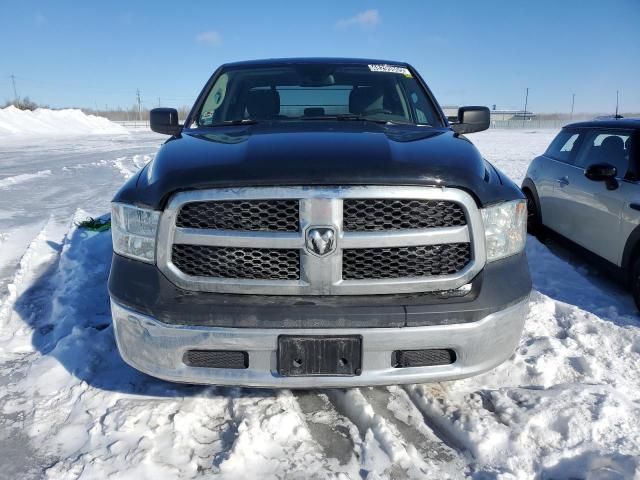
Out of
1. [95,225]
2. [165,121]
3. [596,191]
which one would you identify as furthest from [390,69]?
[95,225]

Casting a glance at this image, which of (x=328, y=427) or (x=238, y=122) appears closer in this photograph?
(x=328, y=427)

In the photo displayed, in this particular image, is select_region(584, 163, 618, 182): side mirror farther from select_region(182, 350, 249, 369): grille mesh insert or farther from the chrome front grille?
select_region(182, 350, 249, 369): grille mesh insert

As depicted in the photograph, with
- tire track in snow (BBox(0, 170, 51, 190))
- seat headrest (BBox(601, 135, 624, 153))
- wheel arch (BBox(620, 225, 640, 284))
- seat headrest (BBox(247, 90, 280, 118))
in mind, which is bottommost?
wheel arch (BBox(620, 225, 640, 284))

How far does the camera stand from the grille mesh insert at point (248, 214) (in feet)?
6.75

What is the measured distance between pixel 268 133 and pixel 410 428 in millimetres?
1683

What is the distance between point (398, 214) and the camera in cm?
209

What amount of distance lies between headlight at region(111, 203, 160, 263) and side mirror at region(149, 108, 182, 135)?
4.76 feet

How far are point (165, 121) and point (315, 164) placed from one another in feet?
6.46

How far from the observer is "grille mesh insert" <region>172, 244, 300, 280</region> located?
210 centimetres

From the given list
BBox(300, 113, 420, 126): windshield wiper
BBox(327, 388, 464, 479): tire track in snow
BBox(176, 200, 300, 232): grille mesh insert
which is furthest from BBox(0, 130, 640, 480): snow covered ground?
BBox(300, 113, 420, 126): windshield wiper

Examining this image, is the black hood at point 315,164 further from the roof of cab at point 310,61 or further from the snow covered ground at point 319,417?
the roof of cab at point 310,61

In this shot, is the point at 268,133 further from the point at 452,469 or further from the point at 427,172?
the point at 452,469

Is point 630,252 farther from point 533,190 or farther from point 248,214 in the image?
point 248,214

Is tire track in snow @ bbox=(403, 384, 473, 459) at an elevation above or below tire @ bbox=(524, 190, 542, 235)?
below
